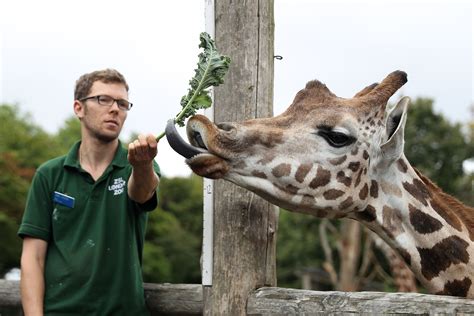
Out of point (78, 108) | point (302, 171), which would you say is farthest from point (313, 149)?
point (78, 108)

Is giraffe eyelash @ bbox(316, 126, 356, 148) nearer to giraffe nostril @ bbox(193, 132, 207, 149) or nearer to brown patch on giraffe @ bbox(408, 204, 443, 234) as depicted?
brown patch on giraffe @ bbox(408, 204, 443, 234)

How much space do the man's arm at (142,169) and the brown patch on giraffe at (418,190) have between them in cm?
117


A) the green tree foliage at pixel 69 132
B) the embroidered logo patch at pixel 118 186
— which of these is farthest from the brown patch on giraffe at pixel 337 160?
the green tree foliage at pixel 69 132

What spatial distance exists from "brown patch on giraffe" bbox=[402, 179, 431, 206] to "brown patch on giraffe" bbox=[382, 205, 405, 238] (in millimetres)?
122

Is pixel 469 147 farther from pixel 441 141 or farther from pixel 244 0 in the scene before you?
pixel 244 0

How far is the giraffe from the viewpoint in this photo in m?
3.67

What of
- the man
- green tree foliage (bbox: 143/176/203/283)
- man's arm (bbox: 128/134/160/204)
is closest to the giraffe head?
man's arm (bbox: 128/134/160/204)

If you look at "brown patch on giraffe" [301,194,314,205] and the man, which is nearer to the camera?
"brown patch on giraffe" [301,194,314,205]

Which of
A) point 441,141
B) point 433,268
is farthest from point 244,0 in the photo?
point 441,141

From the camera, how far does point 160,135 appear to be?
3.79 m

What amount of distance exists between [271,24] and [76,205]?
1.33 meters

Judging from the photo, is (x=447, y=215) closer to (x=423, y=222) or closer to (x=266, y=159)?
(x=423, y=222)

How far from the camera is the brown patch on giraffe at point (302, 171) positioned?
3719mm

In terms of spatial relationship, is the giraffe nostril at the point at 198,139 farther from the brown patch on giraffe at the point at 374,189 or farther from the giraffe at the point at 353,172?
the brown patch on giraffe at the point at 374,189
